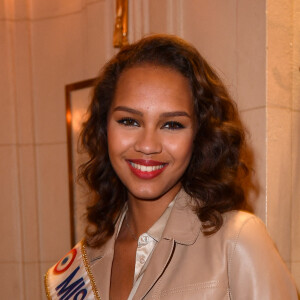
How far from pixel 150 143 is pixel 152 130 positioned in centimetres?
4

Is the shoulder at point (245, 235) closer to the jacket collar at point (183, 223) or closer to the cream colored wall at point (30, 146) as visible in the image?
the jacket collar at point (183, 223)

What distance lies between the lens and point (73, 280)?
1.59 m

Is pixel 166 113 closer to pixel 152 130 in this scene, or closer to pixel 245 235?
pixel 152 130

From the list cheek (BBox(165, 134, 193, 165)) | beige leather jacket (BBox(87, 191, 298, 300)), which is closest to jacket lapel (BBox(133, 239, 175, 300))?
beige leather jacket (BBox(87, 191, 298, 300))

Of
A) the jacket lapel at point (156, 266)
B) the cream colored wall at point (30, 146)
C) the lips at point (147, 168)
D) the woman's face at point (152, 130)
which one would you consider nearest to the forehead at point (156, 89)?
the woman's face at point (152, 130)

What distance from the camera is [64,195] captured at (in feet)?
8.59

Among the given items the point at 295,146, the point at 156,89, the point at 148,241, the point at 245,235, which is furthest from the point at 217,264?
the point at 295,146

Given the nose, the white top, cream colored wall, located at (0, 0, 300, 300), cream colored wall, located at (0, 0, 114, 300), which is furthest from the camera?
cream colored wall, located at (0, 0, 114, 300)

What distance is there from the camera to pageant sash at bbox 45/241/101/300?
59.2 inches

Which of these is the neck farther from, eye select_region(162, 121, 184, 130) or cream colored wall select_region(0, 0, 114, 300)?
cream colored wall select_region(0, 0, 114, 300)

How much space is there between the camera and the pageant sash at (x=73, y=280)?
150cm

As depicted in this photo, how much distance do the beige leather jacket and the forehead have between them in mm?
335

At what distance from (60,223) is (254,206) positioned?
1.26m

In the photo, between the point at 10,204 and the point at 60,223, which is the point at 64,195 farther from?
the point at 10,204
